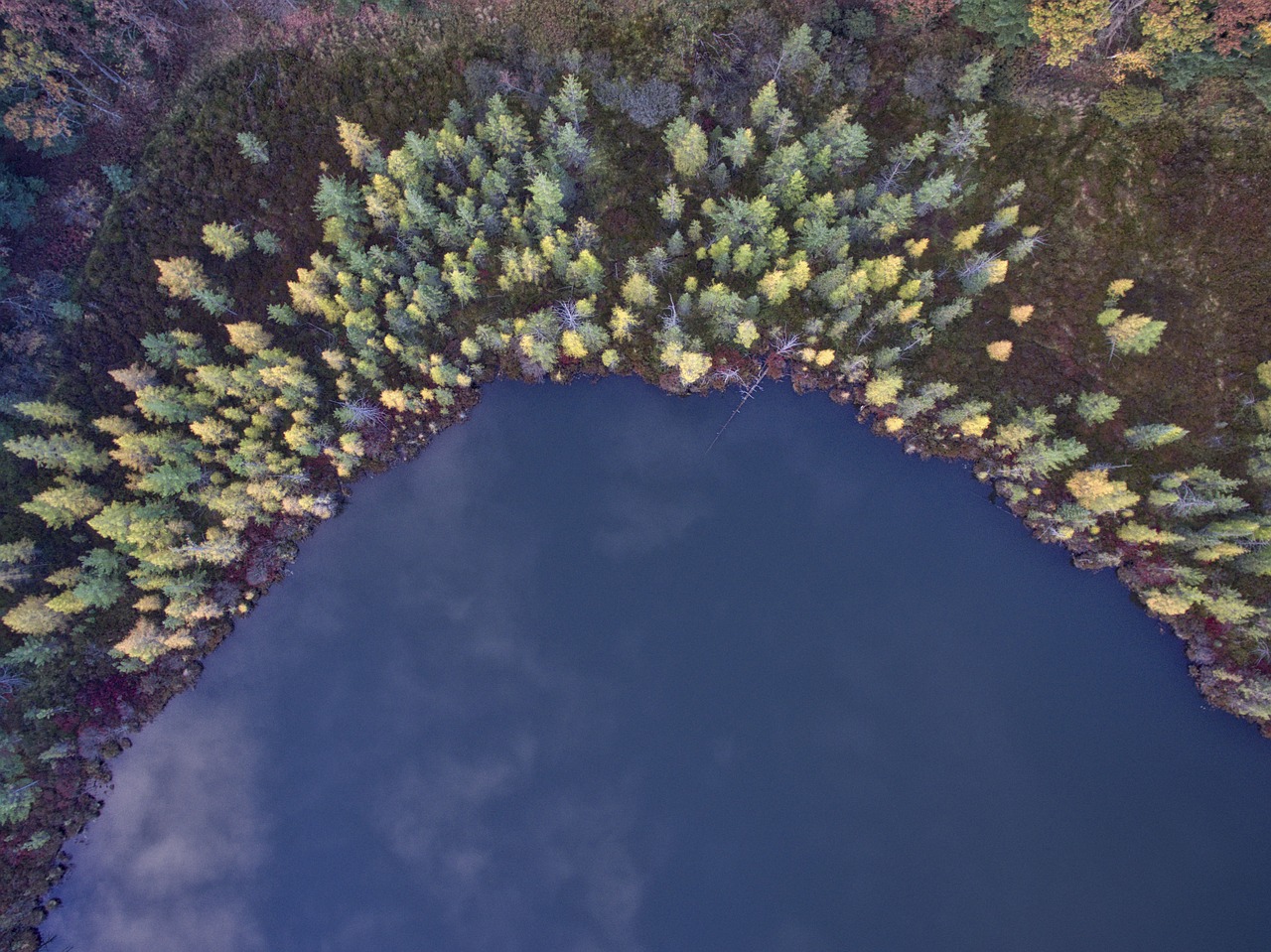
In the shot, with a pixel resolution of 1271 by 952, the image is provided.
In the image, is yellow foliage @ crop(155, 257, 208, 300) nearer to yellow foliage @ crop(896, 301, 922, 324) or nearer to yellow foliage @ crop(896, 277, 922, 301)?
yellow foliage @ crop(896, 277, 922, 301)

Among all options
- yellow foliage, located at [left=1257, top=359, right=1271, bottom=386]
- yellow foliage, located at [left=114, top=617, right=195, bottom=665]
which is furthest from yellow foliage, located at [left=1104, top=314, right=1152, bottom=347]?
yellow foliage, located at [left=114, top=617, right=195, bottom=665]

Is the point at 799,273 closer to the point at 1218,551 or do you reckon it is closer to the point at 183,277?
the point at 1218,551

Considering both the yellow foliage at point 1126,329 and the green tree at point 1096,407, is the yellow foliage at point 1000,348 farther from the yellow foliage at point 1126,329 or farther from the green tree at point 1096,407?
the yellow foliage at point 1126,329

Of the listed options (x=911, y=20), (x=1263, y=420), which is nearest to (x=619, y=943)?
(x=1263, y=420)

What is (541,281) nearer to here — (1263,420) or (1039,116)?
(1039,116)

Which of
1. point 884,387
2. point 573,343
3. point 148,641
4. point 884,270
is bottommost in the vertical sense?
point 148,641

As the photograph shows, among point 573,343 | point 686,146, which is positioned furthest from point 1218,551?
point 573,343

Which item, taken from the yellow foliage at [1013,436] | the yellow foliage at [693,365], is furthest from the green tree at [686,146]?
the yellow foliage at [1013,436]

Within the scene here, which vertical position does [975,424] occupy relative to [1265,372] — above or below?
below
